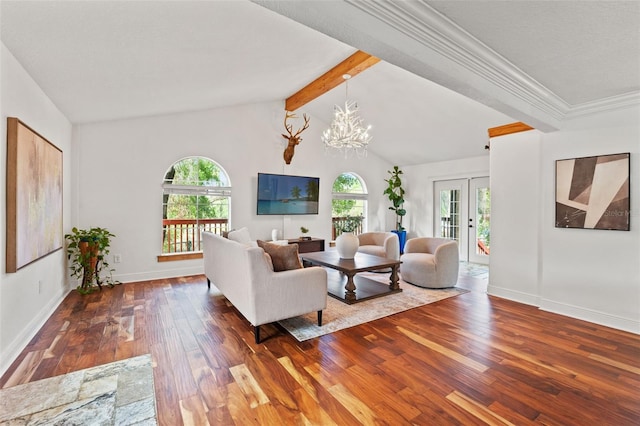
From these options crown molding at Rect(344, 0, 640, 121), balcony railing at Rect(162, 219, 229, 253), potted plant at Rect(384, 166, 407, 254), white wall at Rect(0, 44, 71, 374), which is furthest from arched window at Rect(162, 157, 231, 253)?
crown molding at Rect(344, 0, 640, 121)

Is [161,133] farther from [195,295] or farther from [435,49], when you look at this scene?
[435,49]

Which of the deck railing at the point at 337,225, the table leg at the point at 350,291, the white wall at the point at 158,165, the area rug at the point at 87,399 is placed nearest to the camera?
the area rug at the point at 87,399

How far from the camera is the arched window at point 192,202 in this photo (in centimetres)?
507

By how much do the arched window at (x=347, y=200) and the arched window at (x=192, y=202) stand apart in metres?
2.62

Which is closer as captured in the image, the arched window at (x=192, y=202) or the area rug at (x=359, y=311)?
the area rug at (x=359, y=311)

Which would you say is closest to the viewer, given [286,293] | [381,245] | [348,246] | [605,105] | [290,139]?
[286,293]

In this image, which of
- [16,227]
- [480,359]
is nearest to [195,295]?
[16,227]

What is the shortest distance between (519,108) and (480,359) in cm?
223

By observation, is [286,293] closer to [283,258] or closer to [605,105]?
[283,258]

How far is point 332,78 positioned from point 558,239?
3.67 metres

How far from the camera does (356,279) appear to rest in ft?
15.3

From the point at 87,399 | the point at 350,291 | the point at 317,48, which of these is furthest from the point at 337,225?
the point at 87,399

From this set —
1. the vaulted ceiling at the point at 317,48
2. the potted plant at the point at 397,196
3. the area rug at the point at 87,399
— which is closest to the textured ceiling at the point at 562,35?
the vaulted ceiling at the point at 317,48

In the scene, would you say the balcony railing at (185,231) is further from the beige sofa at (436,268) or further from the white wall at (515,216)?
the white wall at (515,216)
